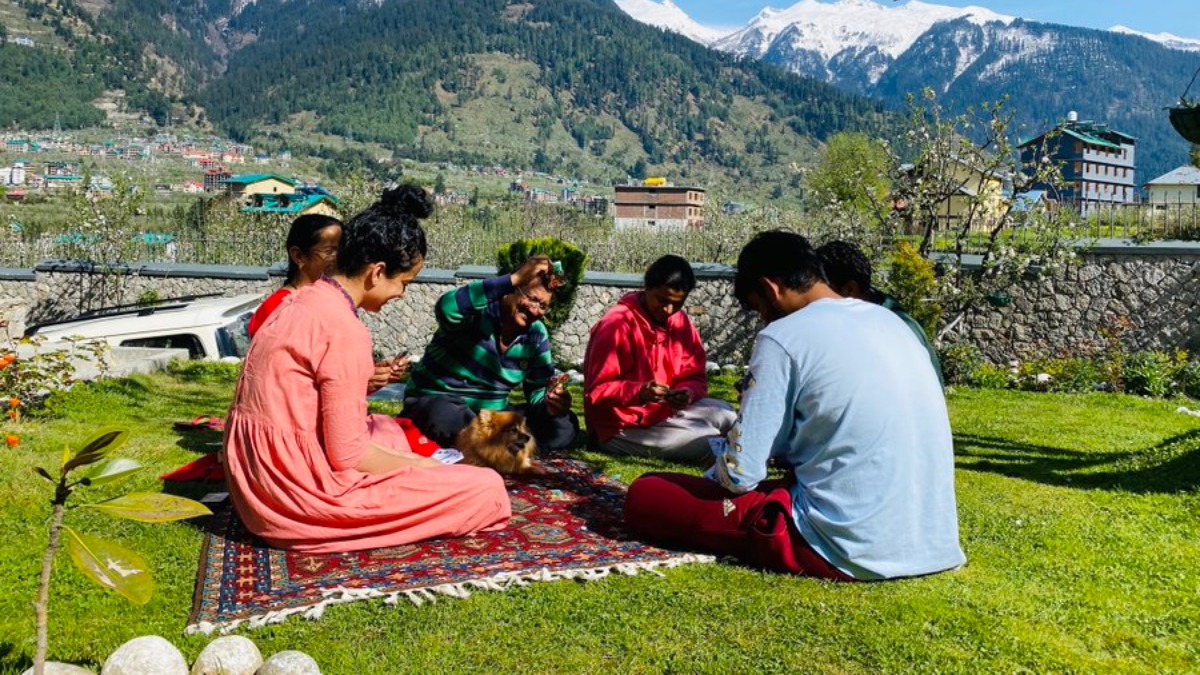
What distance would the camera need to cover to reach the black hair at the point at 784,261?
3979 millimetres

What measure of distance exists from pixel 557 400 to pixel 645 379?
0.72m

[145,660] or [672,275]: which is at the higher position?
[672,275]

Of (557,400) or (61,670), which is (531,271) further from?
(61,670)

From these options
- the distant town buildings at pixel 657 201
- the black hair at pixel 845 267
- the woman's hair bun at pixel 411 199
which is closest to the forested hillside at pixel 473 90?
the distant town buildings at pixel 657 201

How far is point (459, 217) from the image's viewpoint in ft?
57.7

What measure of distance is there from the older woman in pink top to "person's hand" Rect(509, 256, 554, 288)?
1481 millimetres

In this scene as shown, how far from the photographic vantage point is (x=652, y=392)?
5.95 metres

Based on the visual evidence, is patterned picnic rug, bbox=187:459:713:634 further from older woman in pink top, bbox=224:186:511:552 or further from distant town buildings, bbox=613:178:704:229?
distant town buildings, bbox=613:178:704:229

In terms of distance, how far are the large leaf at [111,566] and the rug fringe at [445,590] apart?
1.13m

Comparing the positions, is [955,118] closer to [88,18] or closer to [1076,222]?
[1076,222]

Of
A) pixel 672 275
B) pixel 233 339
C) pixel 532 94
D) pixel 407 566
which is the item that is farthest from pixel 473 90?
pixel 407 566

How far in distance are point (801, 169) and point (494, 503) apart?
10340 millimetres

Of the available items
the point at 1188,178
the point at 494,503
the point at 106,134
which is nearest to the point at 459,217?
the point at 494,503

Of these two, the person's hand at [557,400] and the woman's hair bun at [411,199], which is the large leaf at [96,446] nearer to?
the woman's hair bun at [411,199]
